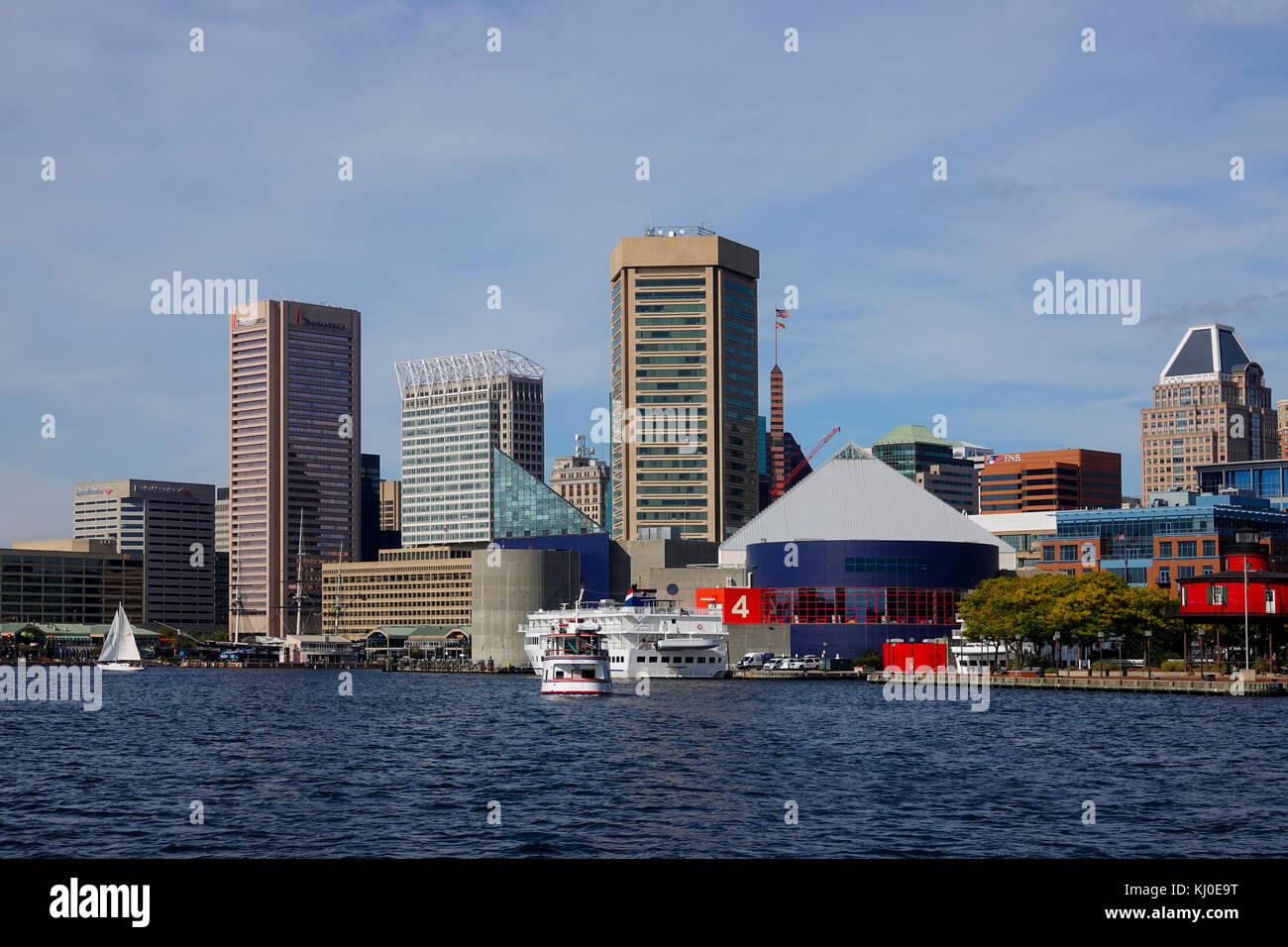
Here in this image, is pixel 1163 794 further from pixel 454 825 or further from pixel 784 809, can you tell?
pixel 454 825

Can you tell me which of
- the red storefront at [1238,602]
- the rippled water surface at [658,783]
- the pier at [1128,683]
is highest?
the red storefront at [1238,602]

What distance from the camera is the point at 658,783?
58.1 meters

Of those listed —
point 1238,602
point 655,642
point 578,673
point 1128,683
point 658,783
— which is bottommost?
point 1128,683

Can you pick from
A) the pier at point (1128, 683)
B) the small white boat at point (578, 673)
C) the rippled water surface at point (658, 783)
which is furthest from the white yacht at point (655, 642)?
the rippled water surface at point (658, 783)

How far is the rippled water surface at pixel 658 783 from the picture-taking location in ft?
139

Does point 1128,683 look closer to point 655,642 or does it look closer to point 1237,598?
point 1237,598

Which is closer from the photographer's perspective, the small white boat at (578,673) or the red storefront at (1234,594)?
the small white boat at (578,673)

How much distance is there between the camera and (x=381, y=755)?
235ft

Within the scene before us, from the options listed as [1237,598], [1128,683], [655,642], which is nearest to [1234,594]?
[1237,598]

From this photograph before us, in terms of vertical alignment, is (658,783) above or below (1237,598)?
below

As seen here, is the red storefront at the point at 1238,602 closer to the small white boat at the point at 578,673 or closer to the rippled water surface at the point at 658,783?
the rippled water surface at the point at 658,783

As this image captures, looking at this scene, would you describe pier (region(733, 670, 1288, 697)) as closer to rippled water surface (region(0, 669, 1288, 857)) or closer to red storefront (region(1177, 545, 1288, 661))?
rippled water surface (region(0, 669, 1288, 857))

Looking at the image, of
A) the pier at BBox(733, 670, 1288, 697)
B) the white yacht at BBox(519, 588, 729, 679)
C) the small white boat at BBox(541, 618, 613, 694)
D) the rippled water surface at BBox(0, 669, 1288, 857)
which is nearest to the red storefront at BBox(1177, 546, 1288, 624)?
the pier at BBox(733, 670, 1288, 697)
